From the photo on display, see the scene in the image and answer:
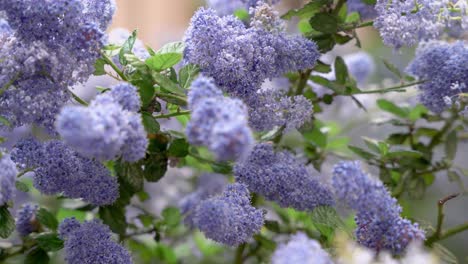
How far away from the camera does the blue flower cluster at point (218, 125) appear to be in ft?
1.61

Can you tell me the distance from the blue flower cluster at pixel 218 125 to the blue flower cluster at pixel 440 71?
31cm

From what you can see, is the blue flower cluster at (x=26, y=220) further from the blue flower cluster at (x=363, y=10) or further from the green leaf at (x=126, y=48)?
the blue flower cluster at (x=363, y=10)

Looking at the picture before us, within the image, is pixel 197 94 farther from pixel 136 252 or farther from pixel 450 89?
pixel 136 252


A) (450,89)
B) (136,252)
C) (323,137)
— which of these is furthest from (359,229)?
(136,252)

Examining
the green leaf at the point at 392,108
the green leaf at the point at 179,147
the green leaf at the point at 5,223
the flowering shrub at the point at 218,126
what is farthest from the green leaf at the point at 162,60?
the green leaf at the point at 392,108

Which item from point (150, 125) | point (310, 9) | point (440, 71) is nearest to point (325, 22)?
point (310, 9)

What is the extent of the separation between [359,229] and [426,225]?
138mm

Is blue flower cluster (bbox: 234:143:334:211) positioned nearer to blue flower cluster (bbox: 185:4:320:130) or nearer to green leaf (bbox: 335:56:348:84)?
blue flower cluster (bbox: 185:4:320:130)

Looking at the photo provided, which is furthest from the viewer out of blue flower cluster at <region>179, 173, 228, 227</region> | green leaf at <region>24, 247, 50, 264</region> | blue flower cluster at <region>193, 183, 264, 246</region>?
blue flower cluster at <region>179, 173, 228, 227</region>

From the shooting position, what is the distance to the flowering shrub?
54cm

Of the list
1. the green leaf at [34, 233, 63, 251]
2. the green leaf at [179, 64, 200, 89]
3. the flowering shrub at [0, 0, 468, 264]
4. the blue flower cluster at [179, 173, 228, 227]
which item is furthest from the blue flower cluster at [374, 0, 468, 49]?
the green leaf at [34, 233, 63, 251]

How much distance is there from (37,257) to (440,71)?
527mm

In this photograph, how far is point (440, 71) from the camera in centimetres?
77

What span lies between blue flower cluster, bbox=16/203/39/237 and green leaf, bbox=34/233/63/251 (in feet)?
0.19
